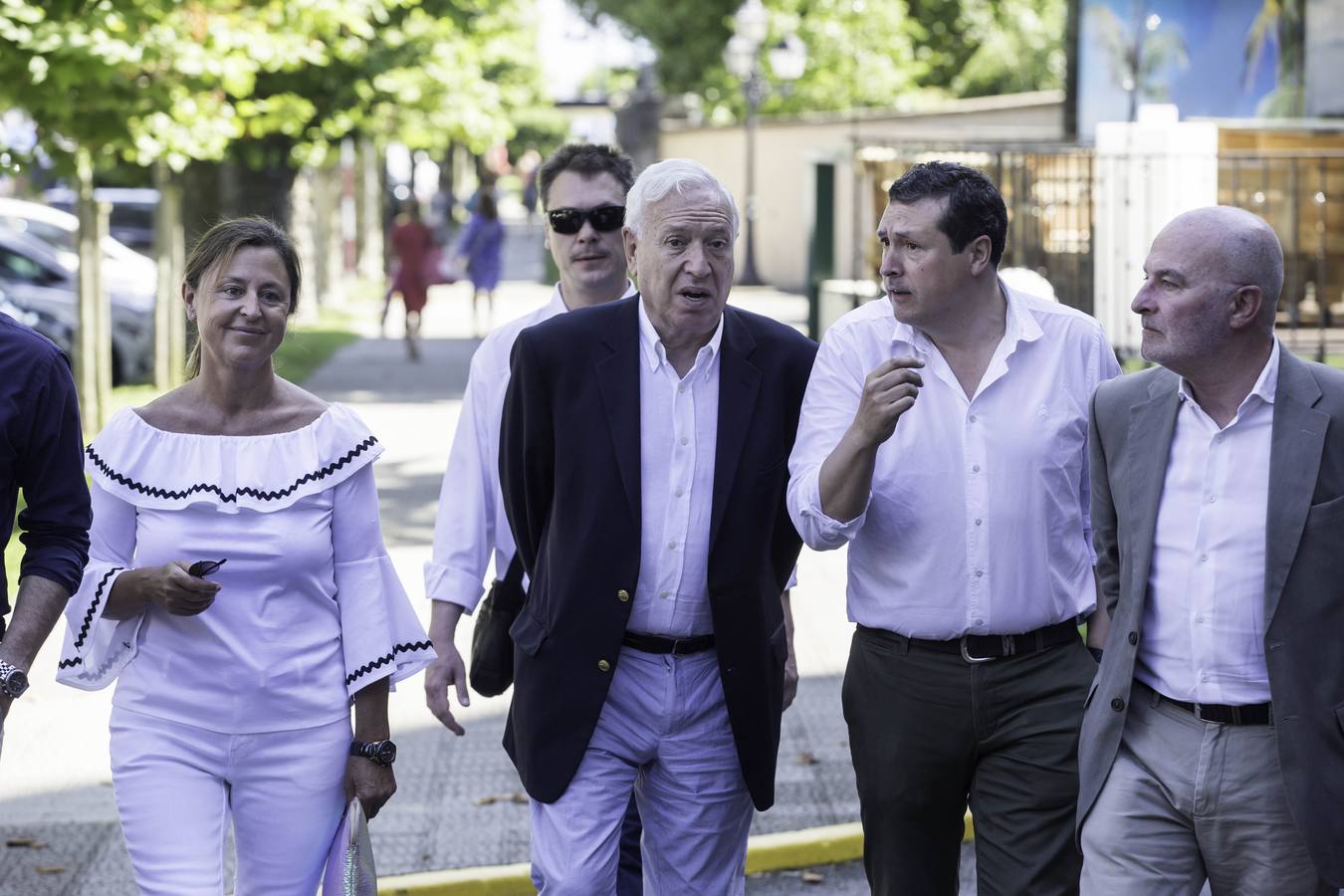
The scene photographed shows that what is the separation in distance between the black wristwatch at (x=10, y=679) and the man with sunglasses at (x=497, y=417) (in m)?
1.18

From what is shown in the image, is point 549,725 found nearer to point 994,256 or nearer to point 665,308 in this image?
point 665,308

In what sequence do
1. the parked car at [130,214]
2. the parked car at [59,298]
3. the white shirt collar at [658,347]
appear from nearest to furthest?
the white shirt collar at [658,347] < the parked car at [59,298] < the parked car at [130,214]

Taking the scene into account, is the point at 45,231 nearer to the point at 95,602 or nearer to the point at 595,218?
the point at 595,218

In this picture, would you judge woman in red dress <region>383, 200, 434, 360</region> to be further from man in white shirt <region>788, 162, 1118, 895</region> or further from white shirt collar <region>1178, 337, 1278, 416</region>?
white shirt collar <region>1178, 337, 1278, 416</region>

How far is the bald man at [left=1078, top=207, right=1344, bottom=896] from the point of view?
12.5ft

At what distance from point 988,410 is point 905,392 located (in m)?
0.48

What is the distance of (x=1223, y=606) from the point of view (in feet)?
12.7

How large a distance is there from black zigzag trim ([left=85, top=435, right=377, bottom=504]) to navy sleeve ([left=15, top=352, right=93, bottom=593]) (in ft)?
0.49

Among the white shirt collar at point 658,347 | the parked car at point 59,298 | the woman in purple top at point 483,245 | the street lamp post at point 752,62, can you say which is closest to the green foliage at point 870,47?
the street lamp post at point 752,62

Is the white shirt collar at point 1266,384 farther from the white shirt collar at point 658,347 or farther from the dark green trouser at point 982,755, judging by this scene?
the white shirt collar at point 658,347

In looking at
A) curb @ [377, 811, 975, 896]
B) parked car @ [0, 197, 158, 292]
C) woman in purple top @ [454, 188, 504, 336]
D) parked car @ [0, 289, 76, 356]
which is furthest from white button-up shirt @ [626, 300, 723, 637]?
woman in purple top @ [454, 188, 504, 336]

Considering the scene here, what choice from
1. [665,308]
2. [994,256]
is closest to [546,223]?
[665,308]

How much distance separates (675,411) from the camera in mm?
4426

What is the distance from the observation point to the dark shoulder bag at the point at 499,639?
4.96 m
